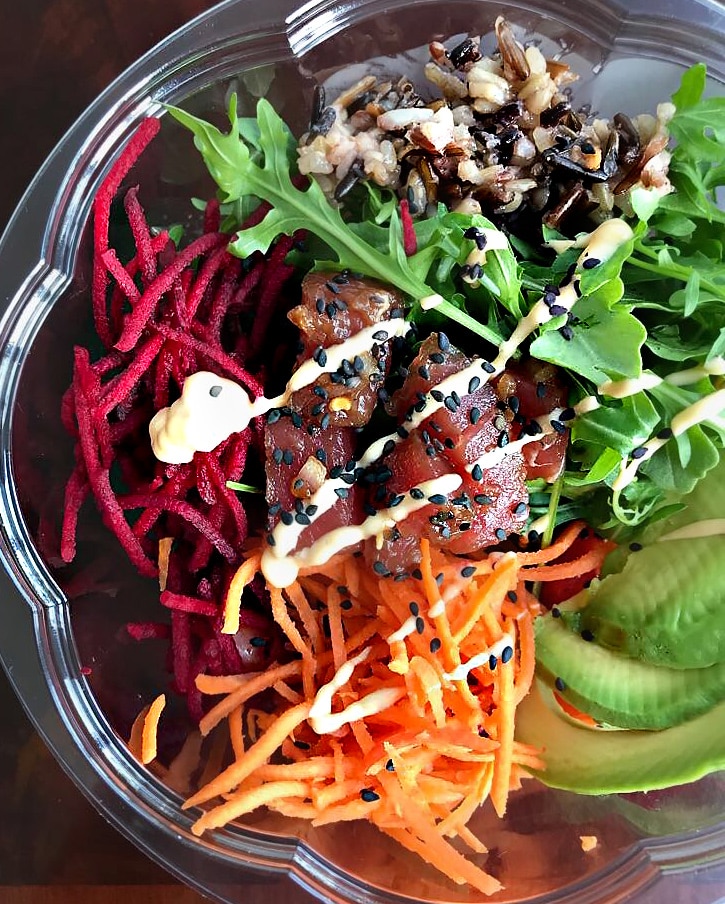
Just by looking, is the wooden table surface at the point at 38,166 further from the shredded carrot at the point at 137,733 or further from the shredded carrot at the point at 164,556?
the shredded carrot at the point at 164,556

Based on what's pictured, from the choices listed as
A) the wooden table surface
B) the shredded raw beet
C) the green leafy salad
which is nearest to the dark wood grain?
the wooden table surface

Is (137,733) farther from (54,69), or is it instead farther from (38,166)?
(54,69)

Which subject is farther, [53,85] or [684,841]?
[53,85]

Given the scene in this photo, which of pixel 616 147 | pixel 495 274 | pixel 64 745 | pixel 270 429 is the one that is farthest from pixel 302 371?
pixel 64 745

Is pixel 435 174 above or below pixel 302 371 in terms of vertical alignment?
above

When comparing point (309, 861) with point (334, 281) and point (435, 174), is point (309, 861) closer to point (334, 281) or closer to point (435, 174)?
point (334, 281)

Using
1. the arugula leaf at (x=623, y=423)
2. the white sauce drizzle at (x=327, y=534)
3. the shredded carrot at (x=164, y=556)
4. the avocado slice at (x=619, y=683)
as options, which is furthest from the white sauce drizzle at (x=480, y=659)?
the shredded carrot at (x=164, y=556)
